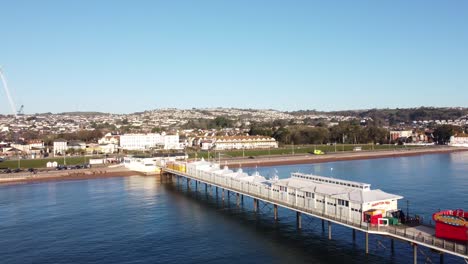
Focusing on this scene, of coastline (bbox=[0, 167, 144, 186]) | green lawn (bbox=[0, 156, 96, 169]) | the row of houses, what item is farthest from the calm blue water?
the row of houses

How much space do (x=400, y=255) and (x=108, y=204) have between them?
3572cm

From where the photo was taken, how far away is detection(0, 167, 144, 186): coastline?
79.2 meters

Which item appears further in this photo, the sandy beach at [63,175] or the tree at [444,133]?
the tree at [444,133]

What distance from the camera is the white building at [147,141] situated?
14288cm

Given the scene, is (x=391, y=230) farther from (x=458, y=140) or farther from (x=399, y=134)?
Result: (x=399, y=134)

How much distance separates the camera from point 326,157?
372ft

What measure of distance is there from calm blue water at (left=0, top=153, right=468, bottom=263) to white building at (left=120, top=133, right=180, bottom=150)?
248ft

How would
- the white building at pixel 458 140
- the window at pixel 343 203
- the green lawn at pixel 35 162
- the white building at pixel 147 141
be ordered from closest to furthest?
the window at pixel 343 203 → the green lawn at pixel 35 162 → the white building at pixel 147 141 → the white building at pixel 458 140

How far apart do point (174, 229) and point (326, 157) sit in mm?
78135

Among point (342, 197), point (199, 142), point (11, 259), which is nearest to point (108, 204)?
point (11, 259)

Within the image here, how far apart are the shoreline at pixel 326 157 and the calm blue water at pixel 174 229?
38.8 m

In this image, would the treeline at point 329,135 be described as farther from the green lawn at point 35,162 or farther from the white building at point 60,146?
the green lawn at point 35,162

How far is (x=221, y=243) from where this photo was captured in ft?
119

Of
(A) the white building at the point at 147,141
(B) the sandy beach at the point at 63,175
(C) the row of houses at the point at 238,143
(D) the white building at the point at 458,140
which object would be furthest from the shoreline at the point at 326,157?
(A) the white building at the point at 147,141
